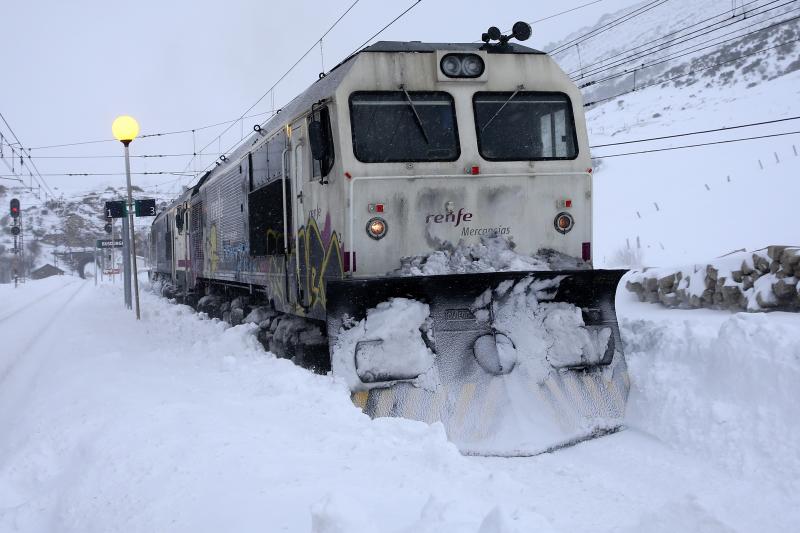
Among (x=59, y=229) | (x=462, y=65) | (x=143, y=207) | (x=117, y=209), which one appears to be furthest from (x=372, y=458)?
(x=59, y=229)

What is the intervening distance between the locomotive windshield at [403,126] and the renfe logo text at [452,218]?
0.52 meters

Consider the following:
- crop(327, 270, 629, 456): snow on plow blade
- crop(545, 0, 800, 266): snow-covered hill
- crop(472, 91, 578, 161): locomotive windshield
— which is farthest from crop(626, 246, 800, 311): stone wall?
crop(327, 270, 629, 456): snow on plow blade

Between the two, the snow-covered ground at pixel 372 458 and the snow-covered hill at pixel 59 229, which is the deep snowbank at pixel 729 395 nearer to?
the snow-covered ground at pixel 372 458

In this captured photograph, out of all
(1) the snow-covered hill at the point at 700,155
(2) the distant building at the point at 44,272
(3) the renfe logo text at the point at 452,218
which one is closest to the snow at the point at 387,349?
(3) the renfe logo text at the point at 452,218

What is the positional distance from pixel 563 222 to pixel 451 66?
1858 millimetres

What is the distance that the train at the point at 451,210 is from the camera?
5.93 m

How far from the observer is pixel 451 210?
668 centimetres

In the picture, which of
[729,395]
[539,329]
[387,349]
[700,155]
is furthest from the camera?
[700,155]

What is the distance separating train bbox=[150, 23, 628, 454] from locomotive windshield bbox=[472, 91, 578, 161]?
0.05 feet

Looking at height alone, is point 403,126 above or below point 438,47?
below

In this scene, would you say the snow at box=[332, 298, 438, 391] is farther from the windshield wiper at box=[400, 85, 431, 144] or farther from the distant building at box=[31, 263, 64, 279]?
the distant building at box=[31, 263, 64, 279]

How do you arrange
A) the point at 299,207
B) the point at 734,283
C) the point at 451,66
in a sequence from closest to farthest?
the point at 451,66 < the point at 299,207 < the point at 734,283

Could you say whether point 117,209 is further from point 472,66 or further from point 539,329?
point 539,329

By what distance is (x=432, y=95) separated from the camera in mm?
6820
